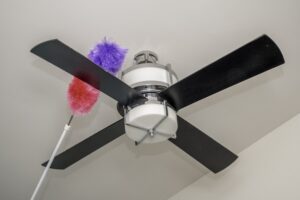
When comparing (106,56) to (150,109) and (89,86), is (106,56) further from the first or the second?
(150,109)

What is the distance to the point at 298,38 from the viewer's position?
1220mm

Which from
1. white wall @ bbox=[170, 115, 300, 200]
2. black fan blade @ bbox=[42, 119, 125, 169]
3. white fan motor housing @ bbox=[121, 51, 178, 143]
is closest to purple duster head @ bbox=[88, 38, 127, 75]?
white fan motor housing @ bbox=[121, 51, 178, 143]

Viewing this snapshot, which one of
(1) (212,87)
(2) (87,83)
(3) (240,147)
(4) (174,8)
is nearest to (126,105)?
(2) (87,83)

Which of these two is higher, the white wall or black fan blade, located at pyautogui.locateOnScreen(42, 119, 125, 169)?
the white wall

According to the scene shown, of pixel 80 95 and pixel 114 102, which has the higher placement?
pixel 114 102

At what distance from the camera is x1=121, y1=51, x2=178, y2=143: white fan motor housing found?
922mm

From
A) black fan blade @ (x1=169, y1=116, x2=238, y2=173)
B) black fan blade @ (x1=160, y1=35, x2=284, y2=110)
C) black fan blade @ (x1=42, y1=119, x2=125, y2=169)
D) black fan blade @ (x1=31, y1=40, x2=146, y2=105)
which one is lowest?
black fan blade @ (x1=42, y1=119, x2=125, y2=169)

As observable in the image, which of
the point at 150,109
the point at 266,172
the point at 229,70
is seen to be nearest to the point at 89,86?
the point at 150,109

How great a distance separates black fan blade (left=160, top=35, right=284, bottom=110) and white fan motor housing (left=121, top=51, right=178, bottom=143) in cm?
5

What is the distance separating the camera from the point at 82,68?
2.71 ft

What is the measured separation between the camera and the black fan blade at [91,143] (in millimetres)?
1047

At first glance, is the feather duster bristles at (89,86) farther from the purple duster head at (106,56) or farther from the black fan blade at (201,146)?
the black fan blade at (201,146)

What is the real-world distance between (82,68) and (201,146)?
1.79 ft

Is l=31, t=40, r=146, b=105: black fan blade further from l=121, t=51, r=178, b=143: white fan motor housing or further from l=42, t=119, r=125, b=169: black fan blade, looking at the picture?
l=42, t=119, r=125, b=169: black fan blade
